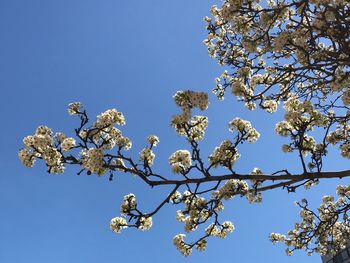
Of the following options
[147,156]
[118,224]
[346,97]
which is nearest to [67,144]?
[147,156]

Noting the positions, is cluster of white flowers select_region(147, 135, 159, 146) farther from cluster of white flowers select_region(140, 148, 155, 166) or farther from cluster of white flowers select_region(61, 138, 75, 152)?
cluster of white flowers select_region(61, 138, 75, 152)

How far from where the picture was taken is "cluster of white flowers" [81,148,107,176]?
9.66 meters

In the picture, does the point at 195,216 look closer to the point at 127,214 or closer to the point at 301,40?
the point at 127,214

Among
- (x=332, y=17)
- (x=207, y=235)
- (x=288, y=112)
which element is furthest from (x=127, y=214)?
(x=332, y=17)

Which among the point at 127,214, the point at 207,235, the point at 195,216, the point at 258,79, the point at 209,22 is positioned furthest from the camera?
the point at 209,22

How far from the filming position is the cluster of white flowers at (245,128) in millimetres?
11109

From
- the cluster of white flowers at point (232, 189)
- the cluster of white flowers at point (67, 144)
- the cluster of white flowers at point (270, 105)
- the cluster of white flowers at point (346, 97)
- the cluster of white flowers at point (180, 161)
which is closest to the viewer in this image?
the cluster of white flowers at point (67, 144)

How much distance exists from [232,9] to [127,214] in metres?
5.97

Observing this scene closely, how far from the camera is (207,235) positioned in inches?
497

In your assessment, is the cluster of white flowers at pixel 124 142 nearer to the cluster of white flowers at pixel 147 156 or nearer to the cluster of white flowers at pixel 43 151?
the cluster of white flowers at pixel 147 156

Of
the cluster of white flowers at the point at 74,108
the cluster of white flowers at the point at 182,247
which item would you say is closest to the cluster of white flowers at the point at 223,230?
the cluster of white flowers at the point at 182,247

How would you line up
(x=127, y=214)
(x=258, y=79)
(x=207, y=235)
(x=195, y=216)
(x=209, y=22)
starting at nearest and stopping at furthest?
(x=127, y=214) < (x=195, y=216) < (x=207, y=235) < (x=258, y=79) < (x=209, y=22)

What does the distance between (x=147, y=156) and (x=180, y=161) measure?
2.47 feet

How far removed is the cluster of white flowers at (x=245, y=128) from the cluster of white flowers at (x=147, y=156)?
214 centimetres
